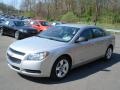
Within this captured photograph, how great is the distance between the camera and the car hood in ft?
22.8

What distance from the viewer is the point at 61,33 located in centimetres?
834

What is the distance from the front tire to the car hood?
422 mm

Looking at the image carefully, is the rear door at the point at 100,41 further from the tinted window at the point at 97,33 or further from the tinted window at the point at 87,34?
the tinted window at the point at 87,34

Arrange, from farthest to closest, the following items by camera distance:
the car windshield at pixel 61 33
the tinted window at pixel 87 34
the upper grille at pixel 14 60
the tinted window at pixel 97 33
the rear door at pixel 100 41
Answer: the tinted window at pixel 97 33
the rear door at pixel 100 41
the tinted window at pixel 87 34
the car windshield at pixel 61 33
the upper grille at pixel 14 60

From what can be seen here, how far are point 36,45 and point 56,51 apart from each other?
2.06 ft

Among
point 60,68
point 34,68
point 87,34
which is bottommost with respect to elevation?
point 60,68

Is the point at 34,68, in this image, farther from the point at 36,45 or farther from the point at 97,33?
the point at 97,33

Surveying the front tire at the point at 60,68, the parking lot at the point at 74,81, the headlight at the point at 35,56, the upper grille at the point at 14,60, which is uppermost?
the headlight at the point at 35,56

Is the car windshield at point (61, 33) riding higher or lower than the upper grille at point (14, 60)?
higher

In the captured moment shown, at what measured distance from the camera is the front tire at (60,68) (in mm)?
7109

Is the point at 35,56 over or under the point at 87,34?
under

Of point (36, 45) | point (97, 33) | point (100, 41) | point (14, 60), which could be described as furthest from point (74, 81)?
point (97, 33)

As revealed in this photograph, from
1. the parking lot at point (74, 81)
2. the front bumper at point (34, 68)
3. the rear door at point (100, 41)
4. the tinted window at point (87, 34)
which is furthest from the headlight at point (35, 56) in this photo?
the rear door at point (100, 41)

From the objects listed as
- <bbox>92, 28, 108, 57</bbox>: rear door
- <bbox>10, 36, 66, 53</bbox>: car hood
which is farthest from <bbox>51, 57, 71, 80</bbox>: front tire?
<bbox>92, 28, 108, 57</bbox>: rear door
